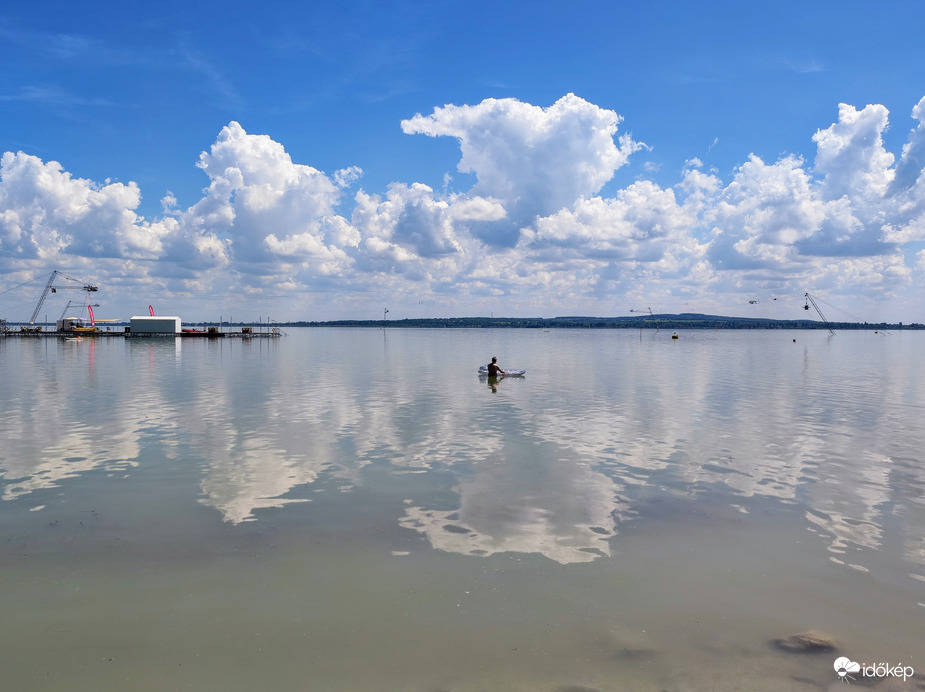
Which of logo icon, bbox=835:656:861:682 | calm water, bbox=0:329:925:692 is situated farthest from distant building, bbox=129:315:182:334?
logo icon, bbox=835:656:861:682

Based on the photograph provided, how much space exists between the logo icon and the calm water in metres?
0.22

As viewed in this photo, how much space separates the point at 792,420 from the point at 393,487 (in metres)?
25.2

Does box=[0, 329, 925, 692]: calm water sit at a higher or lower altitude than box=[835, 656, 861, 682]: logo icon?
higher

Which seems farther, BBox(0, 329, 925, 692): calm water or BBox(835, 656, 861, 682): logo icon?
BBox(0, 329, 925, 692): calm water

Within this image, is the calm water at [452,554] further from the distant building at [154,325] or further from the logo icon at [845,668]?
the distant building at [154,325]

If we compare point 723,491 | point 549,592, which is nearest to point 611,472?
point 723,491

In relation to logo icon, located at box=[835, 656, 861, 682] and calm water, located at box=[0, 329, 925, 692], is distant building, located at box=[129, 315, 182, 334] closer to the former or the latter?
calm water, located at box=[0, 329, 925, 692]

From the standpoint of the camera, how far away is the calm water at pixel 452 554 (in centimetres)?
972

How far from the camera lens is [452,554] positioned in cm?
1387

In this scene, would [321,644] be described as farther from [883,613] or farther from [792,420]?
[792,420]

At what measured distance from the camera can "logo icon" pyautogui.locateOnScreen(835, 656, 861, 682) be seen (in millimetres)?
9344

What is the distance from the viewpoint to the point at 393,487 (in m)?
19.4

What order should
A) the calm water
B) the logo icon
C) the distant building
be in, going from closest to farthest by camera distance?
the logo icon < the calm water < the distant building

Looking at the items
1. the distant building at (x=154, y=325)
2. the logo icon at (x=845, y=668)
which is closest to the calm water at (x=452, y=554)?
the logo icon at (x=845, y=668)
